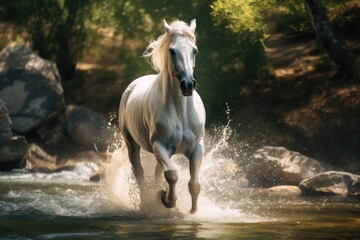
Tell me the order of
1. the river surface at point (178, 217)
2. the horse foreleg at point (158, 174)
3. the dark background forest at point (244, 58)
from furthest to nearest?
the dark background forest at point (244, 58) < the horse foreleg at point (158, 174) < the river surface at point (178, 217)

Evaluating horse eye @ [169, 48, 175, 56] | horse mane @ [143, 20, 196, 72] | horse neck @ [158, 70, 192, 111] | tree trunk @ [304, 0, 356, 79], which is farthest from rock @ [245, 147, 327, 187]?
horse eye @ [169, 48, 175, 56]

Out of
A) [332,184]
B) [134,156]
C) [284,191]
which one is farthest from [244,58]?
[134,156]

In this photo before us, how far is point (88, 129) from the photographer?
Result: 66.7ft

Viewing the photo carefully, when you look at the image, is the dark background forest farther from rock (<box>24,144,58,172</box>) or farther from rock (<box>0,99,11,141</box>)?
rock (<box>0,99,11,141</box>)

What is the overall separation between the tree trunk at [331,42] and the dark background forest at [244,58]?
23mm

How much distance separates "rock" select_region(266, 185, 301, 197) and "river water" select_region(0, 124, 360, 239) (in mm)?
185

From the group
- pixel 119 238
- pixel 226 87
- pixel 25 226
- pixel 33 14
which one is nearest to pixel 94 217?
pixel 25 226

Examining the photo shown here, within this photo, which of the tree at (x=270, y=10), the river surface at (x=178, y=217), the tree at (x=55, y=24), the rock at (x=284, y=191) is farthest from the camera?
the tree at (x=55, y=24)

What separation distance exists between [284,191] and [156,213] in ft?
13.7

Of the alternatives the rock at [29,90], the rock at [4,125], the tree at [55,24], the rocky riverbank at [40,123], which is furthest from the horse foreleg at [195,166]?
the tree at [55,24]

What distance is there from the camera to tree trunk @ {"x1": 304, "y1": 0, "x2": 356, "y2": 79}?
59.6 ft

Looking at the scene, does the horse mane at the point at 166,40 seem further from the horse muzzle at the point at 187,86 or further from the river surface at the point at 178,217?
the river surface at the point at 178,217

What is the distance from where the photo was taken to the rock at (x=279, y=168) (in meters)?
15.1

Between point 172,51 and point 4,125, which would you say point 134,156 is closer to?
point 172,51
